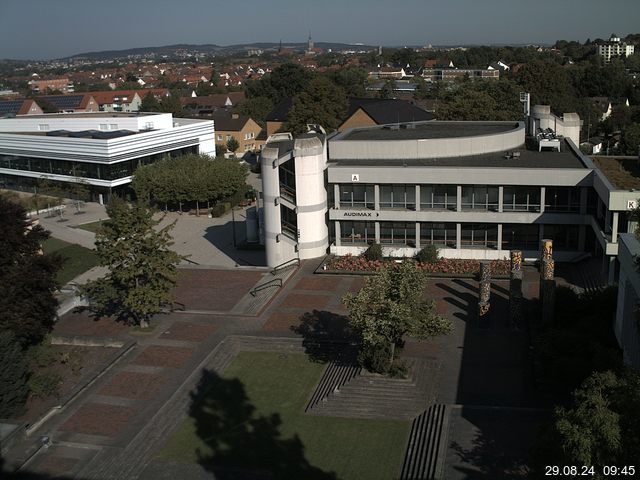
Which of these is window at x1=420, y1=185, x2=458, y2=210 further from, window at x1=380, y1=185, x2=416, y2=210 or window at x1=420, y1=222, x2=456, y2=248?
window at x1=420, y1=222, x2=456, y2=248

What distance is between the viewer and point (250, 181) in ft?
244

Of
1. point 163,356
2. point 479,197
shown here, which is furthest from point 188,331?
point 479,197

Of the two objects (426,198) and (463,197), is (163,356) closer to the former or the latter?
(426,198)

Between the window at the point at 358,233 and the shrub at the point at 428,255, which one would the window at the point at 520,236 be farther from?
the window at the point at 358,233

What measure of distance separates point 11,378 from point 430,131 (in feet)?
108

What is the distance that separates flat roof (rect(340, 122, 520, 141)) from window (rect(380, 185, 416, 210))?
5.32 m

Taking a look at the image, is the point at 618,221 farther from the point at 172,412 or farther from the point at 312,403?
the point at 172,412

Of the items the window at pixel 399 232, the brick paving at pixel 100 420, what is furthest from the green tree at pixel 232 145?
the brick paving at pixel 100 420

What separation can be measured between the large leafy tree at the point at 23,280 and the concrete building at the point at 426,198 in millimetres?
14411

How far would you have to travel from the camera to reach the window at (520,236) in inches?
1558

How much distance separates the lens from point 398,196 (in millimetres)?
40906

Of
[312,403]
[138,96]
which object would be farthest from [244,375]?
[138,96]

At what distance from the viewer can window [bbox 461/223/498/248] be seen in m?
40.2

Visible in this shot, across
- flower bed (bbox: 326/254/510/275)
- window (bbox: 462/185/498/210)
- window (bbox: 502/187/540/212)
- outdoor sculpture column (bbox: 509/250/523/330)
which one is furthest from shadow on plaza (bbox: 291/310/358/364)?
window (bbox: 502/187/540/212)
